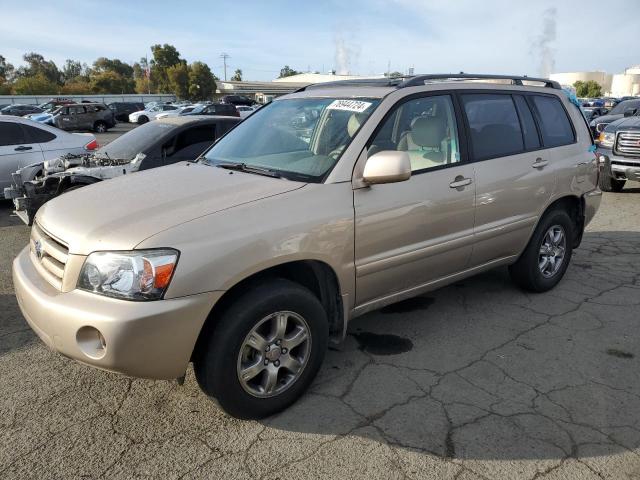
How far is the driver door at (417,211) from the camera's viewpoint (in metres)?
3.12

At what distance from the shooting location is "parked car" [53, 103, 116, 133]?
28.3m

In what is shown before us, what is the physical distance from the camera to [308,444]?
8.69ft

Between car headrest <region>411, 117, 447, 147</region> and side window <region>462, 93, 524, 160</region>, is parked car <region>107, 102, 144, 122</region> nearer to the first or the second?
side window <region>462, 93, 524, 160</region>

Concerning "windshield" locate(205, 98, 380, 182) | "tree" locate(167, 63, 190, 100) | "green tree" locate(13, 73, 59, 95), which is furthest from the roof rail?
"tree" locate(167, 63, 190, 100)

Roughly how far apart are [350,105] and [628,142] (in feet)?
25.8

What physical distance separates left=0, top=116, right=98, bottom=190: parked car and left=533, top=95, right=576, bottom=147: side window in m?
7.32

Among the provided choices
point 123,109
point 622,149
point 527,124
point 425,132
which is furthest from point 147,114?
point 425,132

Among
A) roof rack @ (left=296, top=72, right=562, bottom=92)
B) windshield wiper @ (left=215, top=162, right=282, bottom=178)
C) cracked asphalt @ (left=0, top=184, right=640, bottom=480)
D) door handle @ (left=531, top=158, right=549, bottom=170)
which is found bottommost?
cracked asphalt @ (left=0, top=184, right=640, bottom=480)

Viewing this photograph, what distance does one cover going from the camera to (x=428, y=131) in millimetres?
3617

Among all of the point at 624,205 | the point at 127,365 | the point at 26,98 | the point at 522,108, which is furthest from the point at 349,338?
the point at 26,98

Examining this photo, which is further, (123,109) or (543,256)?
(123,109)

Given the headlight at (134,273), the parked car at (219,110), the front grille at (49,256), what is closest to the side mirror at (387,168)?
the headlight at (134,273)

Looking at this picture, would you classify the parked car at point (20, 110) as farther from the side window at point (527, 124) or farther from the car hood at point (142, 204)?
the side window at point (527, 124)

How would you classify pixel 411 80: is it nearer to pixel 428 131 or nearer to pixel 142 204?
pixel 428 131
